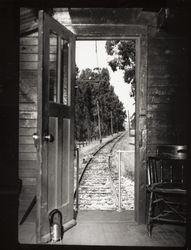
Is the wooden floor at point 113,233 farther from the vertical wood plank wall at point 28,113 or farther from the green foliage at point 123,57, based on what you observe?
the green foliage at point 123,57

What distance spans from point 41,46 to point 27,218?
222 cm

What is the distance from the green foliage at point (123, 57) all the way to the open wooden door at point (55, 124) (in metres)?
9.52

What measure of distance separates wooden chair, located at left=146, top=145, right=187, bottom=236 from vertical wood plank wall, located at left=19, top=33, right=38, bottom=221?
148 centimetres

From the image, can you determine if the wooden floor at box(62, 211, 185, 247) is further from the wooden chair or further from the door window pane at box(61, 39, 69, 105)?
the door window pane at box(61, 39, 69, 105)

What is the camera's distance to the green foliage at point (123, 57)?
13.3 m

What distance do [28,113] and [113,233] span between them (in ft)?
5.84

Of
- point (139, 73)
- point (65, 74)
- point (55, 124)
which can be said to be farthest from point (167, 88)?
point (55, 124)

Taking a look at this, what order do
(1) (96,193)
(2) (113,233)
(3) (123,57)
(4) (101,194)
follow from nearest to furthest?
(2) (113,233), (4) (101,194), (1) (96,193), (3) (123,57)

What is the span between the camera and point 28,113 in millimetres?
4270

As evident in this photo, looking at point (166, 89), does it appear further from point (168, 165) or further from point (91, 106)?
point (91, 106)

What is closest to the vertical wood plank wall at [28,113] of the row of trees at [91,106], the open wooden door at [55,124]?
the open wooden door at [55,124]

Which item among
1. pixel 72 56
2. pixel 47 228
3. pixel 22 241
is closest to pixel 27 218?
pixel 22 241

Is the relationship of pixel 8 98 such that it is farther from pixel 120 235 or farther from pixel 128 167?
pixel 128 167

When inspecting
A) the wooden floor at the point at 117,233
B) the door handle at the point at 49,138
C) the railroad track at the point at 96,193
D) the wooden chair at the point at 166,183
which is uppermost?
the door handle at the point at 49,138
